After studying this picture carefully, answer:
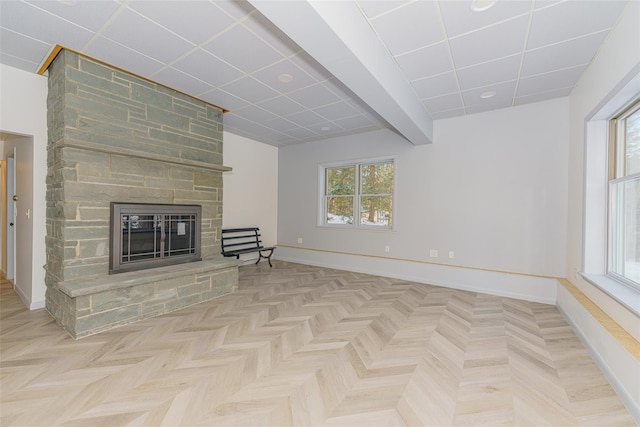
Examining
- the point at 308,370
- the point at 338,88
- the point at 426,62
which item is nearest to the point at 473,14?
the point at 426,62

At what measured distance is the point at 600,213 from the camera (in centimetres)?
272

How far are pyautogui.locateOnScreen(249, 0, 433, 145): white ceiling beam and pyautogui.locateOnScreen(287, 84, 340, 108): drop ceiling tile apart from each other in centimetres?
77

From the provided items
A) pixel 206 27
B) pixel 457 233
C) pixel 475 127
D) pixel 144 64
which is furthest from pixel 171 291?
pixel 475 127

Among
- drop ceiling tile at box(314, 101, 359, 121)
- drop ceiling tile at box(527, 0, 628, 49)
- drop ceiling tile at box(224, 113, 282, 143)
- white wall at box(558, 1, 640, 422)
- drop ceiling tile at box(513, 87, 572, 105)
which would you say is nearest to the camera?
white wall at box(558, 1, 640, 422)

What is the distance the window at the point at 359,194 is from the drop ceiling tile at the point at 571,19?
2.78m

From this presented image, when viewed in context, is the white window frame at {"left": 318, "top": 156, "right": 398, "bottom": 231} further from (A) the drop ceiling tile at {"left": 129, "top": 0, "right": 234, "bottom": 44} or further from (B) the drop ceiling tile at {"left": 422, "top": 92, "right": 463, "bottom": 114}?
(A) the drop ceiling tile at {"left": 129, "top": 0, "right": 234, "bottom": 44}

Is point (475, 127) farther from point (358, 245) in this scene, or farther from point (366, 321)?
point (366, 321)

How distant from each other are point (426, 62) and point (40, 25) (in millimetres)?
3307

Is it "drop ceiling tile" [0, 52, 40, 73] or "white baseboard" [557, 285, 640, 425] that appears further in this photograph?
"drop ceiling tile" [0, 52, 40, 73]

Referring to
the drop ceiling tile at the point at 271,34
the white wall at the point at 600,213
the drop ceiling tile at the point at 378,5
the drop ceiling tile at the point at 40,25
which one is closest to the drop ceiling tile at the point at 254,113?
the drop ceiling tile at the point at 271,34

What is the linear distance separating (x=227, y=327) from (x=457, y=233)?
3.41 metres

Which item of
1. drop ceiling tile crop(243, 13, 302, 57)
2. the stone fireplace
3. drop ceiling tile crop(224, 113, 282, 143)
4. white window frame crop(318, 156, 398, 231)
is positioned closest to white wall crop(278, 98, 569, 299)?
white window frame crop(318, 156, 398, 231)

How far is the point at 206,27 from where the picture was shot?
2.22 metres

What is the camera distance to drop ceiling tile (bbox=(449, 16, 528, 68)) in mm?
2162
